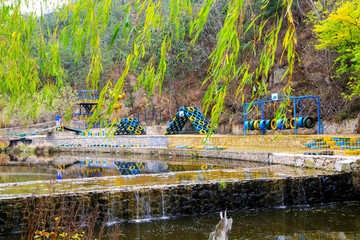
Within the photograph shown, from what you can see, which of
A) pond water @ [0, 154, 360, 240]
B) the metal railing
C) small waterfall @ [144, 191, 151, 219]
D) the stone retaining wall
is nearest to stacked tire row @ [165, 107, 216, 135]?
the stone retaining wall

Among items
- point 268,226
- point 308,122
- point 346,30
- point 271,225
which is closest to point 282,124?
point 308,122

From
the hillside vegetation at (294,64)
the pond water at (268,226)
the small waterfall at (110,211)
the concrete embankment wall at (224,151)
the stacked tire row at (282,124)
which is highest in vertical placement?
the hillside vegetation at (294,64)

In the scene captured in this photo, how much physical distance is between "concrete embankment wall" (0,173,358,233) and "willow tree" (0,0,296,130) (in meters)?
4.04

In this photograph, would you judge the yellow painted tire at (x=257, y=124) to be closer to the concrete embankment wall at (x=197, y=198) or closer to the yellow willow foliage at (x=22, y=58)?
the concrete embankment wall at (x=197, y=198)

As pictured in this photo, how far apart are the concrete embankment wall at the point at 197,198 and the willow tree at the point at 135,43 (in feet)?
13.3

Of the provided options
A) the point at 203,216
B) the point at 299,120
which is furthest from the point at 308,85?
the point at 203,216

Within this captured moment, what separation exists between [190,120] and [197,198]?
62.6 feet

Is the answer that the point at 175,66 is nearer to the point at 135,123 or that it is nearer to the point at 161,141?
the point at 135,123

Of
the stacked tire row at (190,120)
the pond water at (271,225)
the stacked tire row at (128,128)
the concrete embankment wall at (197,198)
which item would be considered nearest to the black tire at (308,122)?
the concrete embankment wall at (197,198)

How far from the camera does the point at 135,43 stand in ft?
11.0

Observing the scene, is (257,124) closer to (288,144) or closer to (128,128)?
(288,144)

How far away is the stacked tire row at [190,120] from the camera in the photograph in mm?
28394

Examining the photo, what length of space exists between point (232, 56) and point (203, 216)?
7108 mm

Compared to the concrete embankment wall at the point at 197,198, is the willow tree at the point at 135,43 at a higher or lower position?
higher
